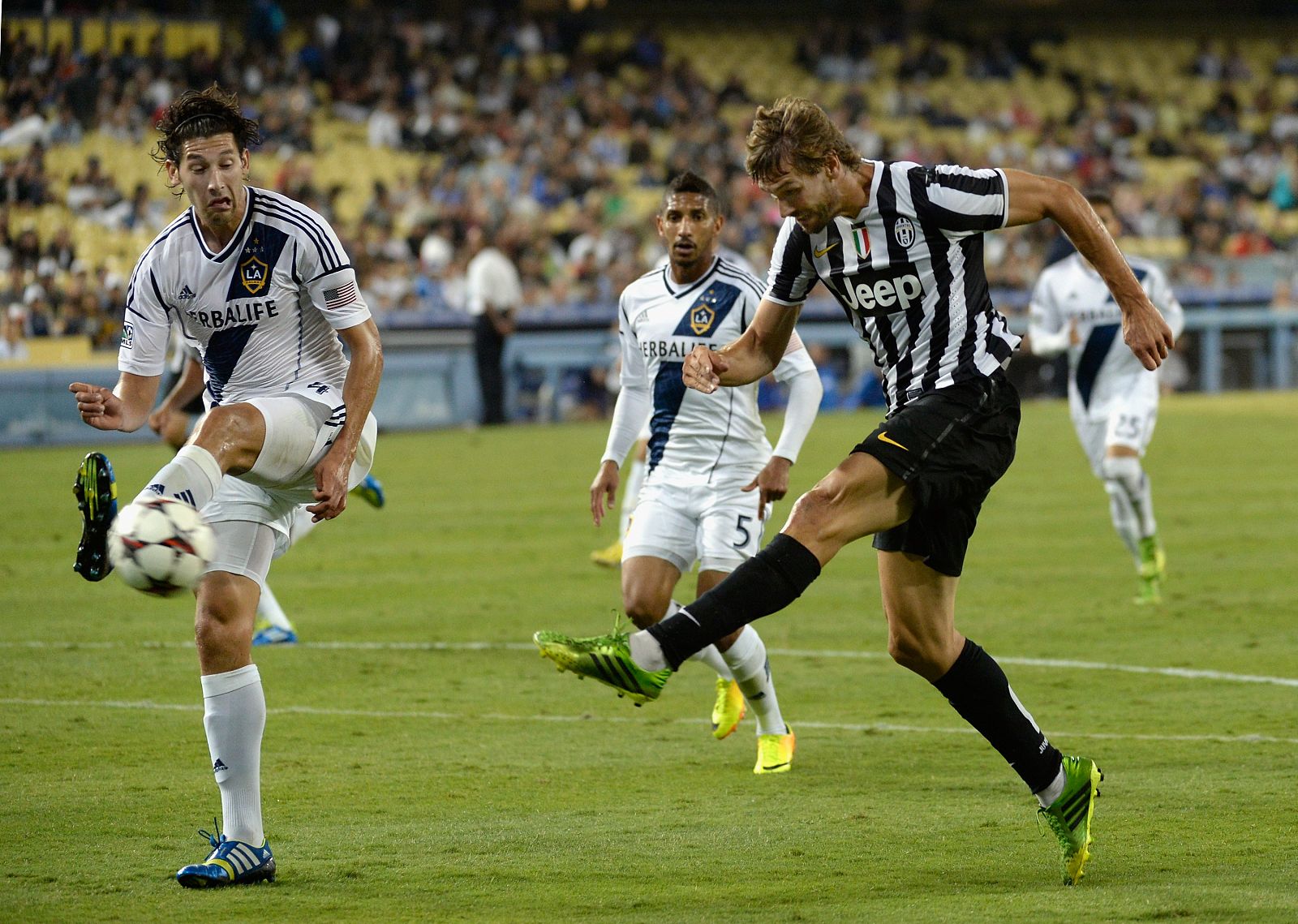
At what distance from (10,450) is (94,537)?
60.3ft

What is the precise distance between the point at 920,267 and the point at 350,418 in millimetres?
1782

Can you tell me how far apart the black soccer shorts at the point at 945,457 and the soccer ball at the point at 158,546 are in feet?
6.11

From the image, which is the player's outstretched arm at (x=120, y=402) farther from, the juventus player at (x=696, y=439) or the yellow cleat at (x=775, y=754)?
the yellow cleat at (x=775, y=754)

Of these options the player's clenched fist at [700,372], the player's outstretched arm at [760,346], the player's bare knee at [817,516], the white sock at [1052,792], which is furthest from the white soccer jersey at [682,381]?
the white sock at [1052,792]

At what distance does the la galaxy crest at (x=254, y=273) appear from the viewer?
17.7 feet

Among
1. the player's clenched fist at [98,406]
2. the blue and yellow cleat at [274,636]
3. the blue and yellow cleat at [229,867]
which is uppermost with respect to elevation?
the player's clenched fist at [98,406]

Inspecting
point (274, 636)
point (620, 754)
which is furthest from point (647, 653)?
point (274, 636)

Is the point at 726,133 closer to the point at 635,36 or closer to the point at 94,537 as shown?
the point at 635,36

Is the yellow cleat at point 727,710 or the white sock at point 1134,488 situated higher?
the white sock at point 1134,488

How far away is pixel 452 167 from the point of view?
Result: 103ft

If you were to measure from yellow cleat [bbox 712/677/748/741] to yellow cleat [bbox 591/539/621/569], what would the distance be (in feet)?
17.2

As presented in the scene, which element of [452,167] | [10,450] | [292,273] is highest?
[452,167]

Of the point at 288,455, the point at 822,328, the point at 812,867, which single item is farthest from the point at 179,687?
the point at 822,328

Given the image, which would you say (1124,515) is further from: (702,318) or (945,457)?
(945,457)
